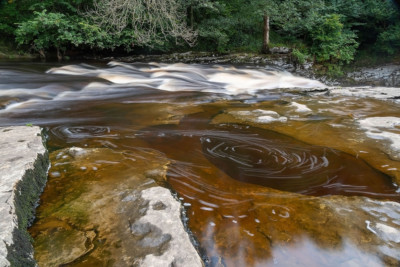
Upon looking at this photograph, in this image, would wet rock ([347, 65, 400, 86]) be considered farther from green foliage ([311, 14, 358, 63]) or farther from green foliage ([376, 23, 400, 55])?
green foliage ([376, 23, 400, 55])

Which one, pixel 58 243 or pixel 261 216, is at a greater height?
pixel 58 243

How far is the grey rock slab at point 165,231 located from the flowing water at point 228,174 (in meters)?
0.12

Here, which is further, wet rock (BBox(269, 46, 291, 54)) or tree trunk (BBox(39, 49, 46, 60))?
wet rock (BBox(269, 46, 291, 54))

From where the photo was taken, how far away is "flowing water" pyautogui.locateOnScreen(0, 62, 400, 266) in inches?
79.8

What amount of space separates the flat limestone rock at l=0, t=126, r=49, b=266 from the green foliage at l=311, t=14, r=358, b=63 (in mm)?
11658

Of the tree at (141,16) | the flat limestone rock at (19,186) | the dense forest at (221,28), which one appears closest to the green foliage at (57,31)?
the dense forest at (221,28)

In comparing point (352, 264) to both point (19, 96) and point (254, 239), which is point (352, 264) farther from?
point (19, 96)

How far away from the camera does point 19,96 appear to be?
21.1ft

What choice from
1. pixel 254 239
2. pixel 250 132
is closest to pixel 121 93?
pixel 250 132

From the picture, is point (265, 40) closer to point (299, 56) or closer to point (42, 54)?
point (299, 56)

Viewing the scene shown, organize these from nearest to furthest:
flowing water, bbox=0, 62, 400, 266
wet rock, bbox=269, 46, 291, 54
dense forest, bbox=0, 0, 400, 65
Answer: flowing water, bbox=0, 62, 400, 266, dense forest, bbox=0, 0, 400, 65, wet rock, bbox=269, 46, 291, 54

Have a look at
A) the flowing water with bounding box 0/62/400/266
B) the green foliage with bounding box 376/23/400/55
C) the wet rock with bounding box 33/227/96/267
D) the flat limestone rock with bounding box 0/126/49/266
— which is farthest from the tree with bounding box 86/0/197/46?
the green foliage with bounding box 376/23/400/55

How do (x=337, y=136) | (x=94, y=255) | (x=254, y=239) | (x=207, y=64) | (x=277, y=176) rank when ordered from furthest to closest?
(x=207, y=64) → (x=337, y=136) → (x=277, y=176) → (x=254, y=239) → (x=94, y=255)

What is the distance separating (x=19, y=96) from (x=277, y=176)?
20.0 ft
